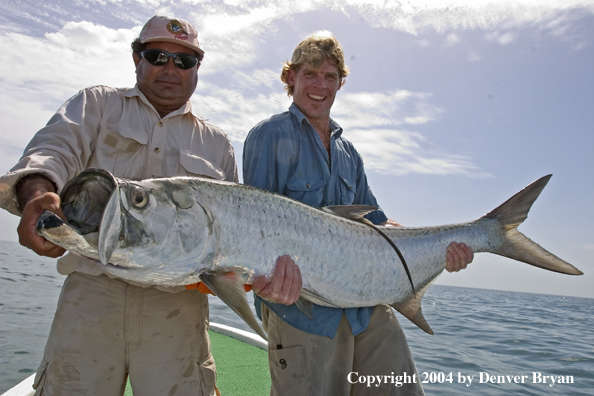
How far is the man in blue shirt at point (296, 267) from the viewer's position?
2559 millimetres

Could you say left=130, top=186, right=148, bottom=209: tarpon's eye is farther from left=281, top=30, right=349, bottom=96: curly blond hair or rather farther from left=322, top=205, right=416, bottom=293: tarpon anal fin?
left=281, top=30, right=349, bottom=96: curly blond hair

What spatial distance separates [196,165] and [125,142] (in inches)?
19.5

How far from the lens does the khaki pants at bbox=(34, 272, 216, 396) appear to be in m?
2.36

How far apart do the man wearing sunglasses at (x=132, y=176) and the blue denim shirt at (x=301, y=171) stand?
367 millimetres

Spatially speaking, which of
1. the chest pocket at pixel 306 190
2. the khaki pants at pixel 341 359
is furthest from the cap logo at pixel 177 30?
the khaki pants at pixel 341 359

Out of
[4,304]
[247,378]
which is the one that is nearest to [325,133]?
[247,378]

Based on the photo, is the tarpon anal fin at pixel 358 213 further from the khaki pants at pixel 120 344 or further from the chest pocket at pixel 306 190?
the khaki pants at pixel 120 344

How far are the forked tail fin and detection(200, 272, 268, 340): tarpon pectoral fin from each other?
2.30m

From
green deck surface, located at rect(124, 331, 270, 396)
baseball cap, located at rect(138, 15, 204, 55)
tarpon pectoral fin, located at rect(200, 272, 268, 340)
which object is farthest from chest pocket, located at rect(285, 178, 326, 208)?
green deck surface, located at rect(124, 331, 270, 396)

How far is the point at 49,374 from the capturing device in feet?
7.63

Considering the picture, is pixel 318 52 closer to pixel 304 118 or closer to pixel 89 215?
pixel 304 118

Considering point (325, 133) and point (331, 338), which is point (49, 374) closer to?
point (331, 338)

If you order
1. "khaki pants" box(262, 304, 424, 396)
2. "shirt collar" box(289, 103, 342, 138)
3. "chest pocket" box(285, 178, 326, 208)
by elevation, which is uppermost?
"shirt collar" box(289, 103, 342, 138)

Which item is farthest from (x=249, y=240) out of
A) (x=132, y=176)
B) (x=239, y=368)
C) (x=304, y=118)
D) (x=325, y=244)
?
(x=239, y=368)
